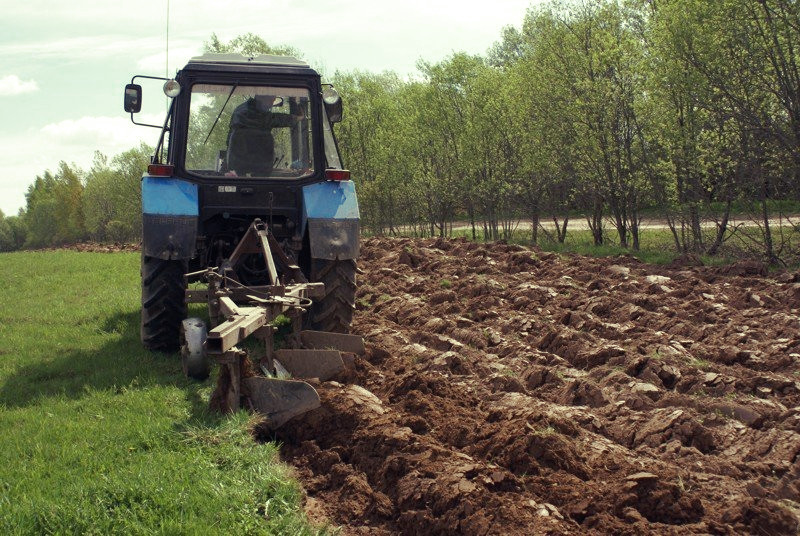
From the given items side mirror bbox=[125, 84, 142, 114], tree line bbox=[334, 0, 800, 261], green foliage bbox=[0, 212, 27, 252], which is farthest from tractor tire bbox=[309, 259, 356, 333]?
green foliage bbox=[0, 212, 27, 252]

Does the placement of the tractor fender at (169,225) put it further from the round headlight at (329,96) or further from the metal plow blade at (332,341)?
the round headlight at (329,96)

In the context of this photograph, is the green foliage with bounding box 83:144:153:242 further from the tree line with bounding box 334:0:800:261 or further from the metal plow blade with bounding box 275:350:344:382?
the metal plow blade with bounding box 275:350:344:382

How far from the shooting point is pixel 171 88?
742cm

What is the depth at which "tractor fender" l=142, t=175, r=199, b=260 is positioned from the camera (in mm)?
7184

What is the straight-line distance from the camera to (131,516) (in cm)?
387

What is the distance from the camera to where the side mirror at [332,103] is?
7.76 m

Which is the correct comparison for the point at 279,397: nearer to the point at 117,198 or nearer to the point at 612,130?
the point at 612,130

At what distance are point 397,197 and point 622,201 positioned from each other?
38.6ft

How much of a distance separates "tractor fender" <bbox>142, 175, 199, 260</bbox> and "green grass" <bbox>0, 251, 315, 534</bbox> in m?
1.01

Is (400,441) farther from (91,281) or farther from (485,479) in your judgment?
(91,281)

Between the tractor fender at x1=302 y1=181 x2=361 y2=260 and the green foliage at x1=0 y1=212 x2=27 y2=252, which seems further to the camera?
the green foliage at x1=0 y1=212 x2=27 y2=252

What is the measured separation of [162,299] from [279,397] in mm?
2430

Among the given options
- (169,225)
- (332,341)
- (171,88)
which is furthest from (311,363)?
(171,88)

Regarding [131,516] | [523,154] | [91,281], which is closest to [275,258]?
[131,516]
